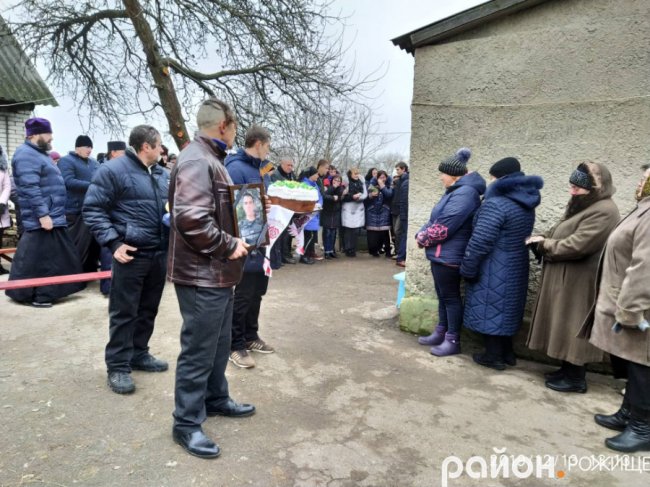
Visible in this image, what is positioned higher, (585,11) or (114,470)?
(585,11)

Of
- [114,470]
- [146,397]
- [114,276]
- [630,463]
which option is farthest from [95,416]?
[630,463]

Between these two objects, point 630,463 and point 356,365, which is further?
point 356,365

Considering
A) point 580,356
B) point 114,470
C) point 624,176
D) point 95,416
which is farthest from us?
point 624,176

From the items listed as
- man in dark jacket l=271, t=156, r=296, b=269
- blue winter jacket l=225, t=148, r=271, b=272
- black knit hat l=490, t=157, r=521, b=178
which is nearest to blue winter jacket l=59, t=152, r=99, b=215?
man in dark jacket l=271, t=156, r=296, b=269

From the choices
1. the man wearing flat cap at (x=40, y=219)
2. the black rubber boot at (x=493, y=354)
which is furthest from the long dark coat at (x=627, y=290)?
the man wearing flat cap at (x=40, y=219)

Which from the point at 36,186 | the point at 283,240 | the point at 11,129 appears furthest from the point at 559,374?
the point at 11,129

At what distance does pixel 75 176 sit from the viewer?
19.7 ft

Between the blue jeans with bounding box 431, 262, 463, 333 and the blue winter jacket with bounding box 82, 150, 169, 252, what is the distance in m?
2.41

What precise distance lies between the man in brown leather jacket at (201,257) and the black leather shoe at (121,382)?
800mm

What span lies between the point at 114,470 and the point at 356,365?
2.12 meters

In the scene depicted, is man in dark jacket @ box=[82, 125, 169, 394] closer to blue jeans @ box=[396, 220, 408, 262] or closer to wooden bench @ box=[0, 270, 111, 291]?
wooden bench @ box=[0, 270, 111, 291]

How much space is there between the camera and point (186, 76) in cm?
959

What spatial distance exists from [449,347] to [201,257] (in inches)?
108

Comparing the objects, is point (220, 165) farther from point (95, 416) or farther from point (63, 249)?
point (63, 249)
